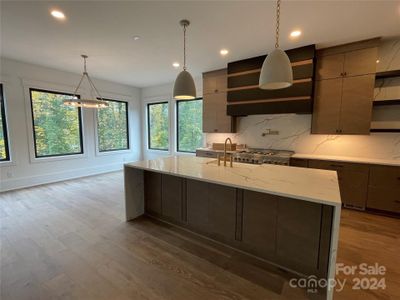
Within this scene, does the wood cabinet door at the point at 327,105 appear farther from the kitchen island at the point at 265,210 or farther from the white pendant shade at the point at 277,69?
the white pendant shade at the point at 277,69

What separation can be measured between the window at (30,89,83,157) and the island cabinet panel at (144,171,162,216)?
340cm

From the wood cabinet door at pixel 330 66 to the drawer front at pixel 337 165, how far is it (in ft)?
4.78

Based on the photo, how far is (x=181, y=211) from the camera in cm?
256

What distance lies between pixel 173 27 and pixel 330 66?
2.68 m

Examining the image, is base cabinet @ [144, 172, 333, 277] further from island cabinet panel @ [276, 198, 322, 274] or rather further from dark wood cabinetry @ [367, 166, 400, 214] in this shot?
dark wood cabinetry @ [367, 166, 400, 214]

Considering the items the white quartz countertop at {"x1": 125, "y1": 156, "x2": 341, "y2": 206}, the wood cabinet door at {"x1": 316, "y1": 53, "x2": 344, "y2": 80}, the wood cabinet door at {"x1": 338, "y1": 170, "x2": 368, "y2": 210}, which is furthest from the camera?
the wood cabinet door at {"x1": 316, "y1": 53, "x2": 344, "y2": 80}

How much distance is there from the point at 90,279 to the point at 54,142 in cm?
426

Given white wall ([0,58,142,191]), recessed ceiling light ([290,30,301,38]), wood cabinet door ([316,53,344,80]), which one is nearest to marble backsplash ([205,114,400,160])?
wood cabinet door ([316,53,344,80])

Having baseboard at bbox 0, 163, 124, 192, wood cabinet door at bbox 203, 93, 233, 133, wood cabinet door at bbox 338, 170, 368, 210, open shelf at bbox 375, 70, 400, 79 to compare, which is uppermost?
open shelf at bbox 375, 70, 400, 79

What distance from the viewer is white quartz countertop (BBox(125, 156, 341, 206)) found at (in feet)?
4.81

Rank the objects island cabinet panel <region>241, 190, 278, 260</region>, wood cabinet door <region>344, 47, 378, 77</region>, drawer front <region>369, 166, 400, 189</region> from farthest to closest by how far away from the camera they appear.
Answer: wood cabinet door <region>344, 47, 378, 77</region> < drawer front <region>369, 166, 400, 189</region> < island cabinet panel <region>241, 190, 278, 260</region>

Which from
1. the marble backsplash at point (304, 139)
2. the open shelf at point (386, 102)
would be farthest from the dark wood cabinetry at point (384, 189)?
the open shelf at point (386, 102)

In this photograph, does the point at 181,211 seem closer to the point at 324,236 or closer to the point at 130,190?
the point at 130,190

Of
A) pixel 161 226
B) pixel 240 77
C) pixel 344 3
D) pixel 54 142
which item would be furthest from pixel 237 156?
pixel 54 142
